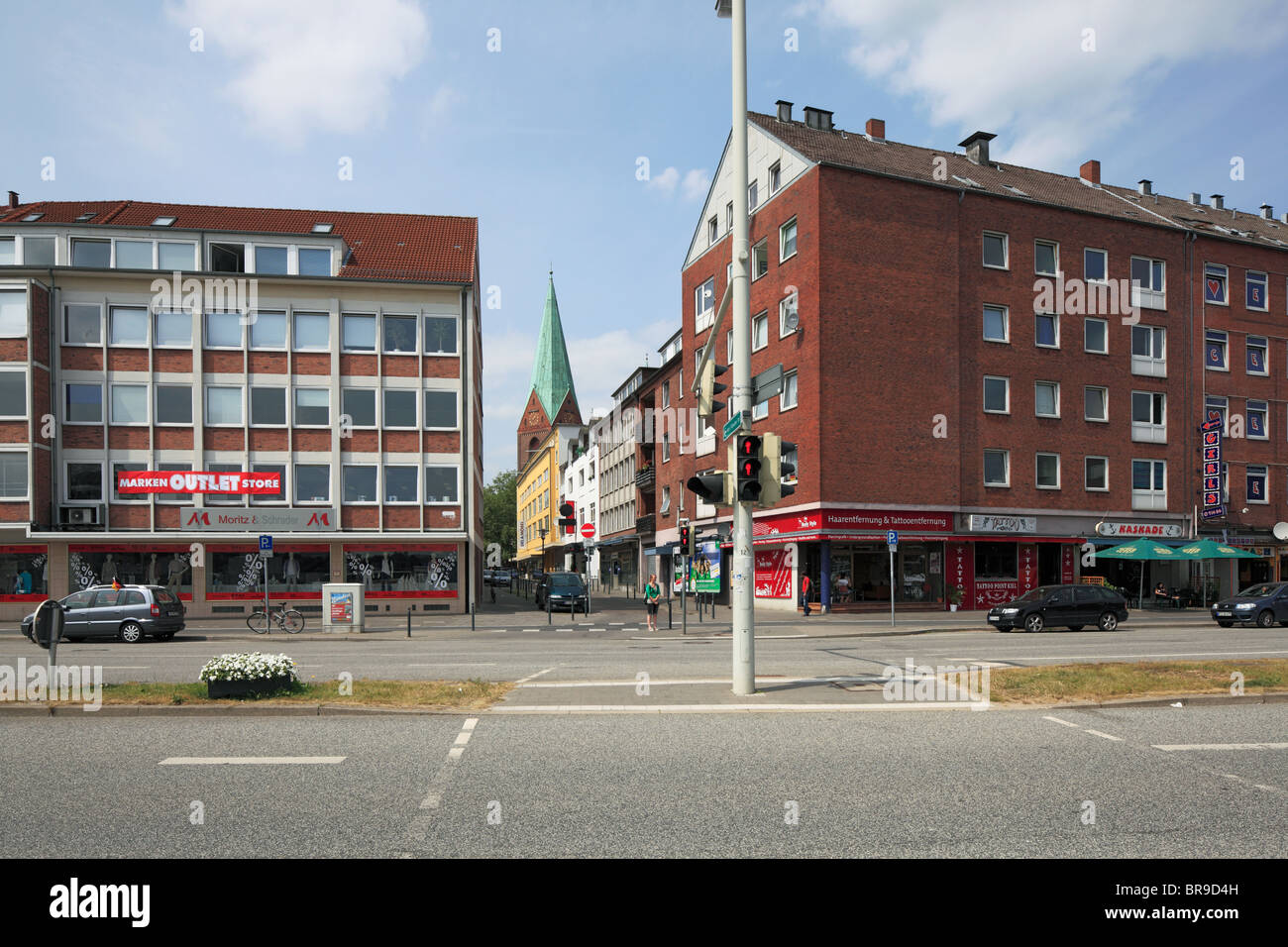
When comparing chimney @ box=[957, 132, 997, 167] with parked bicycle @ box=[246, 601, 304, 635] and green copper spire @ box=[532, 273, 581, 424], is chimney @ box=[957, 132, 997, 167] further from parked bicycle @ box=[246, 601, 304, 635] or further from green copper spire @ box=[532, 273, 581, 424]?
green copper spire @ box=[532, 273, 581, 424]

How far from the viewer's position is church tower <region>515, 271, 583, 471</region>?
123312 mm

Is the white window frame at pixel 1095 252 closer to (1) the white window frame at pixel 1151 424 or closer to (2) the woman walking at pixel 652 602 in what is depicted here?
(1) the white window frame at pixel 1151 424

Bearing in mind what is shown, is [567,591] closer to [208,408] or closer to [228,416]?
[228,416]

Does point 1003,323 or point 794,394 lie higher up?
point 1003,323

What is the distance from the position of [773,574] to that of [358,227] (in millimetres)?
24730

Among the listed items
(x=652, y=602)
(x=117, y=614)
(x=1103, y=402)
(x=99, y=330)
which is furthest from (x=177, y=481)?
(x=1103, y=402)

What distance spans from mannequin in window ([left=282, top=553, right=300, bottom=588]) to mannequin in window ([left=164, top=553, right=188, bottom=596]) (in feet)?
12.3

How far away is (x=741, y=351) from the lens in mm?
11820

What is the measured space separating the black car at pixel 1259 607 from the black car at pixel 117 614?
1211 inches

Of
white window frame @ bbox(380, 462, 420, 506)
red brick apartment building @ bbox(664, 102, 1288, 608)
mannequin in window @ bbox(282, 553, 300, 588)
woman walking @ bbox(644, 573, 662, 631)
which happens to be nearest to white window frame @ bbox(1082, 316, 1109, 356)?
red brick apartment building @ bbox(664, 102, 1288, 608)

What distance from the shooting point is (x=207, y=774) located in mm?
7211

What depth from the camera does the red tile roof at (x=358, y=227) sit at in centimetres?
3884

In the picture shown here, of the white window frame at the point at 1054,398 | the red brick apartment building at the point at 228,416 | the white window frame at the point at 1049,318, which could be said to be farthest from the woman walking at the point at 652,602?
the white window frame at the point at 1049,318
